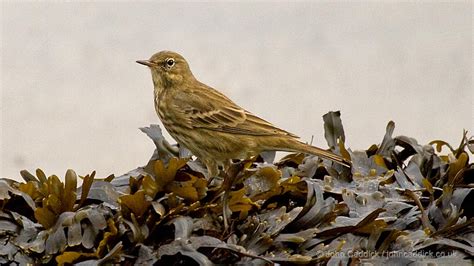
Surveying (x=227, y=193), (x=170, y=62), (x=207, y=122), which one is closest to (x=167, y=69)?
(x=170, y=62)

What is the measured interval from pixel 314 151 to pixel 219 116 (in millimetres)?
1353

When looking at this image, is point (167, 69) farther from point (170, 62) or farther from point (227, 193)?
point (227, 193)

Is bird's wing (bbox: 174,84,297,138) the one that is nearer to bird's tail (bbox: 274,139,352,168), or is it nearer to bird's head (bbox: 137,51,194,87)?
bird's head (bbox: 137,51,194,87)

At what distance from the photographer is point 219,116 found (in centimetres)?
690

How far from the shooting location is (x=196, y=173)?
5094 mm

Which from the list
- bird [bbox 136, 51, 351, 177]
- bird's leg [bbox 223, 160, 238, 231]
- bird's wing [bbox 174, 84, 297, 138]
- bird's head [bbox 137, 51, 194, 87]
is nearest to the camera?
bird's leg [bbox 223, 160, 238, 231]

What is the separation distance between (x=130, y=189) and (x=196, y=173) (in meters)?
0.63

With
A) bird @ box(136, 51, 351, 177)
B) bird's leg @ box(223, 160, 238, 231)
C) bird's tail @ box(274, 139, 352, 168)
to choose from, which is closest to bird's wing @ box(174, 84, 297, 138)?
bird @ box(136, 51, 351, 177)

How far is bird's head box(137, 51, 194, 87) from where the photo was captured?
23.9ft

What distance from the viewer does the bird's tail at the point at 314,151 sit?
17.1 ft

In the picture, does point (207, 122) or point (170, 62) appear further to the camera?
point (170, 62)

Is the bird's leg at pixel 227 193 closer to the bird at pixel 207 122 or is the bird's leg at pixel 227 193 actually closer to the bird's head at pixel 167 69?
the bird at pixel 207 122

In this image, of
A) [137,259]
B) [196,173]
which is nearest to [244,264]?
[137,259]

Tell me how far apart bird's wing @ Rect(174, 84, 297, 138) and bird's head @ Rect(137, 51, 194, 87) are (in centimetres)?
19
